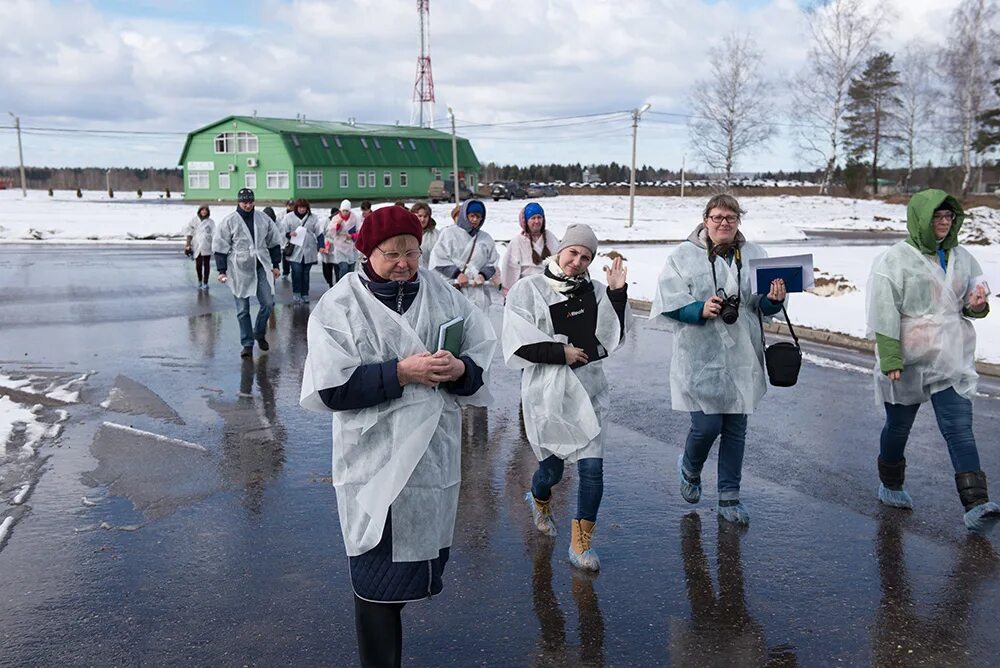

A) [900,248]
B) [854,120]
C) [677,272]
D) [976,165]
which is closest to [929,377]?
[900,248]

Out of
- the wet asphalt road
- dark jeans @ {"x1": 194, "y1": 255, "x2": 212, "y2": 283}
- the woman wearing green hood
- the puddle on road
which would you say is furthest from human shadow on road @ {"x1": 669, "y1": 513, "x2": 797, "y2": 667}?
dark jeans @ {"x1": 194, "y1": 255, "x2": 212, "y2": 283}

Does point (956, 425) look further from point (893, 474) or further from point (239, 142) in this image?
point (239, 142)

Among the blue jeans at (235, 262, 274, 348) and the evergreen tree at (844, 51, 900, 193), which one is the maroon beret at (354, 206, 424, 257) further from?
the evergreen tree at (844, 51, 900, 193)

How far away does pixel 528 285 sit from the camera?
504cm

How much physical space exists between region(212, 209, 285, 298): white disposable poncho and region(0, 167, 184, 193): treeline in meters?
83.5

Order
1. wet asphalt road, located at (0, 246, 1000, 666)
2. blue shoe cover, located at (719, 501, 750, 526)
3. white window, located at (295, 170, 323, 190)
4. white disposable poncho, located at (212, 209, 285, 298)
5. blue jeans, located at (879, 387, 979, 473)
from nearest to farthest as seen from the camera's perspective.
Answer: wet asphalt road, located at (0, 246, 1000, 666) < blue jeans, located at (879, 387, 979, 473) < blue shoe cover, located at (719, 501, 750, 526) < white disposable poncho, located at (212, 209, 285, 298) < white window, located at (295, 170, 323, 190)

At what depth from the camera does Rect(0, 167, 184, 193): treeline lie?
94.8m

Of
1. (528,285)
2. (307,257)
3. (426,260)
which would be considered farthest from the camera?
(307,257)

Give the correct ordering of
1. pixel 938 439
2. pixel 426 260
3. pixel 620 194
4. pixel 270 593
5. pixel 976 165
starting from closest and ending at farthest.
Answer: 1. pixel 270 593
2. pixel 938 439
3. pixel 426 260
4. pixel 976 165
5. pixel 620 194

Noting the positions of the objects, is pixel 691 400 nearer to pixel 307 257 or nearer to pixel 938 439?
pixel 938 439

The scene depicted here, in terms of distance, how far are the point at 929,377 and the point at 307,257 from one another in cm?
1194

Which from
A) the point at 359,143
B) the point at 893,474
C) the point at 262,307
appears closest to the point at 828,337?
the point at 893,474

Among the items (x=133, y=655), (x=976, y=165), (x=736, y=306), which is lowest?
(x=133, y=655)

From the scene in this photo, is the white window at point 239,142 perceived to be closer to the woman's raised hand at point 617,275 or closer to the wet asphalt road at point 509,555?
the wet asphalt road at point 509,555
